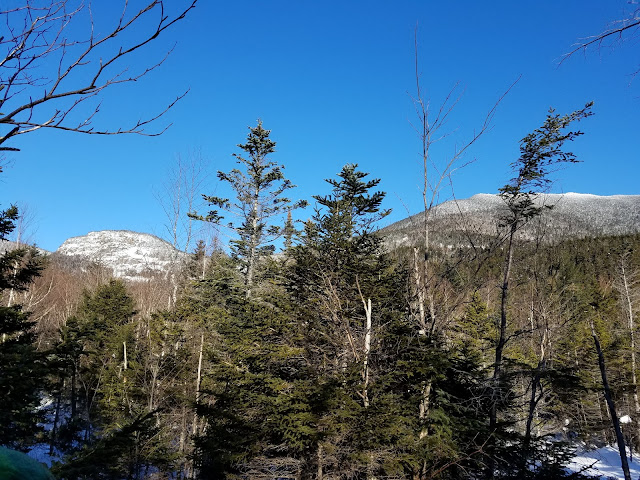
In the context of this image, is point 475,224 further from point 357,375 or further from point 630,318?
point 630,318

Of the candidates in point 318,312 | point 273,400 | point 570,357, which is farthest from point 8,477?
point 570,357

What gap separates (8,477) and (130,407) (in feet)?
47.0

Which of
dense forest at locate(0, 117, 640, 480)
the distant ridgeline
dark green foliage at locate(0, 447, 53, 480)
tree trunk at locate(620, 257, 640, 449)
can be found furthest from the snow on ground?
dark green foliage at locate(0, 447, 53, 480)

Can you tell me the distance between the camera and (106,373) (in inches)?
702

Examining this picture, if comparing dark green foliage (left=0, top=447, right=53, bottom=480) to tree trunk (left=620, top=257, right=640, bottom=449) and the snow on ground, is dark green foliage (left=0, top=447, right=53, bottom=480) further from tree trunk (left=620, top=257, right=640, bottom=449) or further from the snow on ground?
tree trunk (left=620, top=257, right=640, bottom=449)

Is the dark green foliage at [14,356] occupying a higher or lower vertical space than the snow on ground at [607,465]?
higher

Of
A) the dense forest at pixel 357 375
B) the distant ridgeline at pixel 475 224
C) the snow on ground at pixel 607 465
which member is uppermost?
the distant ridgeline at pixel 475 224

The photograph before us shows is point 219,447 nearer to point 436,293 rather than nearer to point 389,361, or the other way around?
point 389,361

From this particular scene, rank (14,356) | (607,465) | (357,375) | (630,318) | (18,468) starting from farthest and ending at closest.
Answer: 1. (630,318)
2. (607,465)
3. (14,356)
4. (357,375)
5. (18,468)

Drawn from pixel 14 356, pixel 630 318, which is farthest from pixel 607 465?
pixel 14 356

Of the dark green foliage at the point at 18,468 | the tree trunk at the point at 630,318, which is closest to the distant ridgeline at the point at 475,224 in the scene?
the dark green foliage at the point at 18,468

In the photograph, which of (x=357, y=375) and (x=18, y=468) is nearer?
(x=18, y=468)

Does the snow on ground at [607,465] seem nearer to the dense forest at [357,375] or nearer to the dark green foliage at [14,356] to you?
the dense forest at [357,375]

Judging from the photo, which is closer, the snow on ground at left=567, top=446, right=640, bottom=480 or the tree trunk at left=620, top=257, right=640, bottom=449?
the snow on ground at left=567, top=446, right=640, bottom=480
